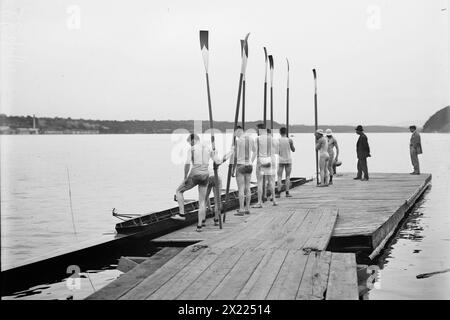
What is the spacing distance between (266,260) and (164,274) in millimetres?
1452

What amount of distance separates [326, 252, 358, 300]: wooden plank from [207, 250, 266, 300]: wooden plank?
971 millimetres

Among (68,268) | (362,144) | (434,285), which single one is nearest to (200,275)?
(68,268)

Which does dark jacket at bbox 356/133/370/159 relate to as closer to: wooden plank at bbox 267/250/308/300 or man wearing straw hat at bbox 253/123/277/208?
man wearing straw hat at bbox 253/123/277/208

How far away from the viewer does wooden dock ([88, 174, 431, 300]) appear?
23.0 ft

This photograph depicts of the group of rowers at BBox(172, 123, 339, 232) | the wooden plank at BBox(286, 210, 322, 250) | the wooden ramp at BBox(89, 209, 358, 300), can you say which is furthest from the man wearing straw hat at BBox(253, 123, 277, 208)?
the wooden ramp at BBox(89, 209, 358, 300)

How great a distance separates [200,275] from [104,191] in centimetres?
3598

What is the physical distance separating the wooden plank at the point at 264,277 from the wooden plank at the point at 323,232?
657 mm

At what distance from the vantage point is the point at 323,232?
1067 cm

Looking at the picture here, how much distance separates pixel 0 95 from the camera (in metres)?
8.45

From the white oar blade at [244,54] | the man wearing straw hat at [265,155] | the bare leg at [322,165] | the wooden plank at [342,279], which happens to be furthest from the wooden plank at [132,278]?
the bare leg at [322,165]

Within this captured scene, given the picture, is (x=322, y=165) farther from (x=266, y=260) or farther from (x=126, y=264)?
(x=266, y=260)

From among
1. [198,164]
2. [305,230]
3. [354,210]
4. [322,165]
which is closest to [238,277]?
[305,230]

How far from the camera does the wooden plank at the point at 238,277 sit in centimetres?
686
